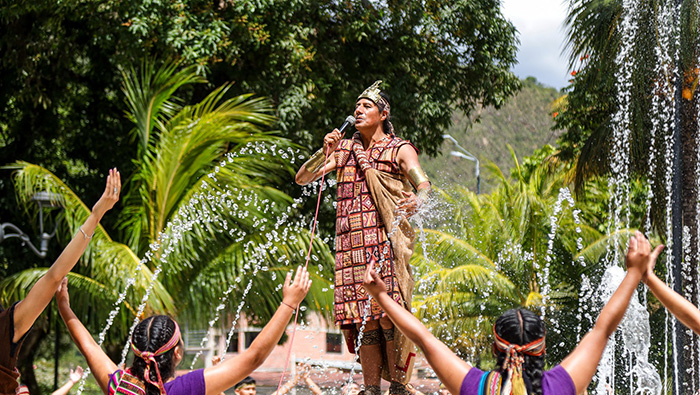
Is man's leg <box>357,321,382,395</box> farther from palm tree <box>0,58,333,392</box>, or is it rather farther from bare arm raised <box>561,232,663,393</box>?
palm tree <box>0,58,333,392</box>

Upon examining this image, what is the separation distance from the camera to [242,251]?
→ 9375 millimetres

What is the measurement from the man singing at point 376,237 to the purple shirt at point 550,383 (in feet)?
6.32

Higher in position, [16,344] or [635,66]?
[635,66]

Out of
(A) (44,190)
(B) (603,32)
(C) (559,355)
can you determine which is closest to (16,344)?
(A) (44,190)

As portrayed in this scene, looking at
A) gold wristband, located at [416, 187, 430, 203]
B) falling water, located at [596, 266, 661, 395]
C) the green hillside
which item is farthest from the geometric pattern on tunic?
the green hillside

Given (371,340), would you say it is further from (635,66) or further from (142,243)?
(635,66)

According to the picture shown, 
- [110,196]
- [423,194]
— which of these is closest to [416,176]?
[423,194]

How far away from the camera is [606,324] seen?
2.68m

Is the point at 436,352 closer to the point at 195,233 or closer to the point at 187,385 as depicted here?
the point at 187,385

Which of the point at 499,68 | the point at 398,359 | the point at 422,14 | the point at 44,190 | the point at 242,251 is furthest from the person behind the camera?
the point at 499,68

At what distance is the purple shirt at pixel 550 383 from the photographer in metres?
2.58

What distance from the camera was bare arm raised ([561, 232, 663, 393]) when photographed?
2635 millimetres

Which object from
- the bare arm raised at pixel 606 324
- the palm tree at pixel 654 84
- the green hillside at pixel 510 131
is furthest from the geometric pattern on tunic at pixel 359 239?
the green hillside at pixel 510 131

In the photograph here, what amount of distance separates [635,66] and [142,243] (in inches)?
278
